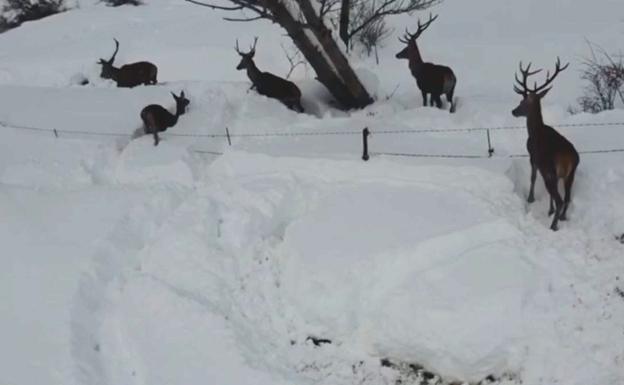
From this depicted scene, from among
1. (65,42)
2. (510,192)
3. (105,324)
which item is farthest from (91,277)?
(65,42)

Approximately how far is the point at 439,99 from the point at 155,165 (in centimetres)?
448

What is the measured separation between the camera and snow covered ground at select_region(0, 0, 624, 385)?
6.06 meters

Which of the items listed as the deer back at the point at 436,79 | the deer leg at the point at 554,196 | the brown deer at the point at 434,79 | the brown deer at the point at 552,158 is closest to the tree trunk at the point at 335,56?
the brown deer at the point at 434,79

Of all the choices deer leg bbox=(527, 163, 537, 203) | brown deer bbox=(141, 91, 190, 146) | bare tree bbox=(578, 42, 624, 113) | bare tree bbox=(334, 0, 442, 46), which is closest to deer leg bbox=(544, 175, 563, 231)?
deer leg bbox=(527, 163, 537, 203)

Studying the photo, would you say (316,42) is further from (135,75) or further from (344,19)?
(135,75)

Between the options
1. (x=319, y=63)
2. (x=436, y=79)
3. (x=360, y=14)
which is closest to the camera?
(x=436, y=79)

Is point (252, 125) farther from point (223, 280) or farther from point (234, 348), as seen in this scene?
point (234, 348)

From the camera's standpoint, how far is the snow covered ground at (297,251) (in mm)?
6062

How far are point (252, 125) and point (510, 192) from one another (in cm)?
415

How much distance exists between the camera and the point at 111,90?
11742 millimetres

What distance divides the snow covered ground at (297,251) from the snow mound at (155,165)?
0.03 m

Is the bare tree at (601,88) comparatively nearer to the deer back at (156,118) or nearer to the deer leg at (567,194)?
the deer leg at (567,194)

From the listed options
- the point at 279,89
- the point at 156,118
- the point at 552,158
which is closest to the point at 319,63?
the point at 279,89

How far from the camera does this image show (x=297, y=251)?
7.25 meters
